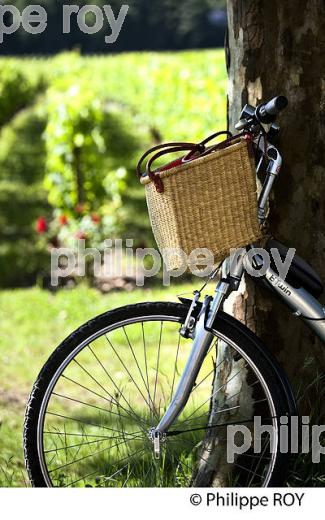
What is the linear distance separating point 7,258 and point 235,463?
5.61 m

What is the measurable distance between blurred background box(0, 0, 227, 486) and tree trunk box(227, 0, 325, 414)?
1.92 metres

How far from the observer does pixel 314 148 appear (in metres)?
3.06

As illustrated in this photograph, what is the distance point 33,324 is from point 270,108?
14.4ft

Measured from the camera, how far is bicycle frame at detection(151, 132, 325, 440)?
280 centimetres

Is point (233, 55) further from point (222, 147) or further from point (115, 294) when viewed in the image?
point (115, 294)

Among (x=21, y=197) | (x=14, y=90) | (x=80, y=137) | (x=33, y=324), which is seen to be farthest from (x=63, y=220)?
(x=14, y=90)

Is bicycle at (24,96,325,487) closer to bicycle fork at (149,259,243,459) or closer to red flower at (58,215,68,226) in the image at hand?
bicycle fork at (149,259,243,459)

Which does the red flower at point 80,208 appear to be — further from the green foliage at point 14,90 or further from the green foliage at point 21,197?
the green foliage at point 14,90

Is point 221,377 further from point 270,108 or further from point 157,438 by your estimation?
point 270,108

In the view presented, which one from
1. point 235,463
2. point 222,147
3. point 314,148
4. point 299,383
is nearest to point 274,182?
point 314,148

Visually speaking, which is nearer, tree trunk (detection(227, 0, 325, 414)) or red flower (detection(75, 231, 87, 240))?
tree trunk (detection(227, 0, 325, 414))

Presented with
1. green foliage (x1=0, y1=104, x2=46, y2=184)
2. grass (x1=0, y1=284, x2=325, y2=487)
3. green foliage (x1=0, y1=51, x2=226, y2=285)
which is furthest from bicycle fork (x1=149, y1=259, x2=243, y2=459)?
green foliage (x1=0, y1=104, x2=46, y2=184)

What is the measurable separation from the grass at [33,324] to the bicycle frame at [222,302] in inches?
91.2

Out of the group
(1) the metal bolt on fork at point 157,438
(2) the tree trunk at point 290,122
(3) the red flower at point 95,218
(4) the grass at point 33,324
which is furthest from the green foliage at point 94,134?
(1) the metal bolt on fork at point 157,438
